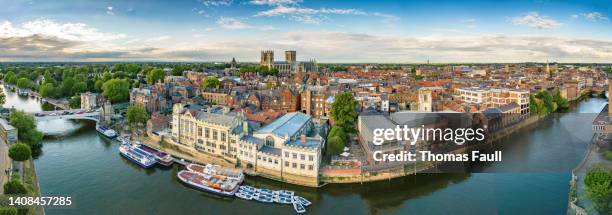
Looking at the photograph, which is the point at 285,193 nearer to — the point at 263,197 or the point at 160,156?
the point at 263,197

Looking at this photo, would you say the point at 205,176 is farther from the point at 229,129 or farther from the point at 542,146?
the point at 542,146

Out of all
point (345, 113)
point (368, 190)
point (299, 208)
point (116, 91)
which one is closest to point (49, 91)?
point (116, 91)

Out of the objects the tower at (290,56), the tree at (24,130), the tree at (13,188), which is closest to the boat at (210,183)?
the tree at (13,188)

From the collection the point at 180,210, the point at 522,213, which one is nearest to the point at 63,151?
the point at 180,210

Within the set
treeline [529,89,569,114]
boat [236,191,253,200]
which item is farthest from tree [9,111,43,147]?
treeline [529,89,569,114]

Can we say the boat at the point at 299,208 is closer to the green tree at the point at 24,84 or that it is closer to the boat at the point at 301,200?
the boat at the point at 301,200

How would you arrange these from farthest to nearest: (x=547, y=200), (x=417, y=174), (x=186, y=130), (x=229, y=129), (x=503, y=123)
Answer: (x=503, y=123) → (x=186, y=130) → (x=229, y=129) → (x=417, y=174) → (x=547, y=200)

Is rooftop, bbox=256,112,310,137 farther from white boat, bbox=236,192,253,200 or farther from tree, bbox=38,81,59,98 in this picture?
tree, bbox=38,81,59,98
